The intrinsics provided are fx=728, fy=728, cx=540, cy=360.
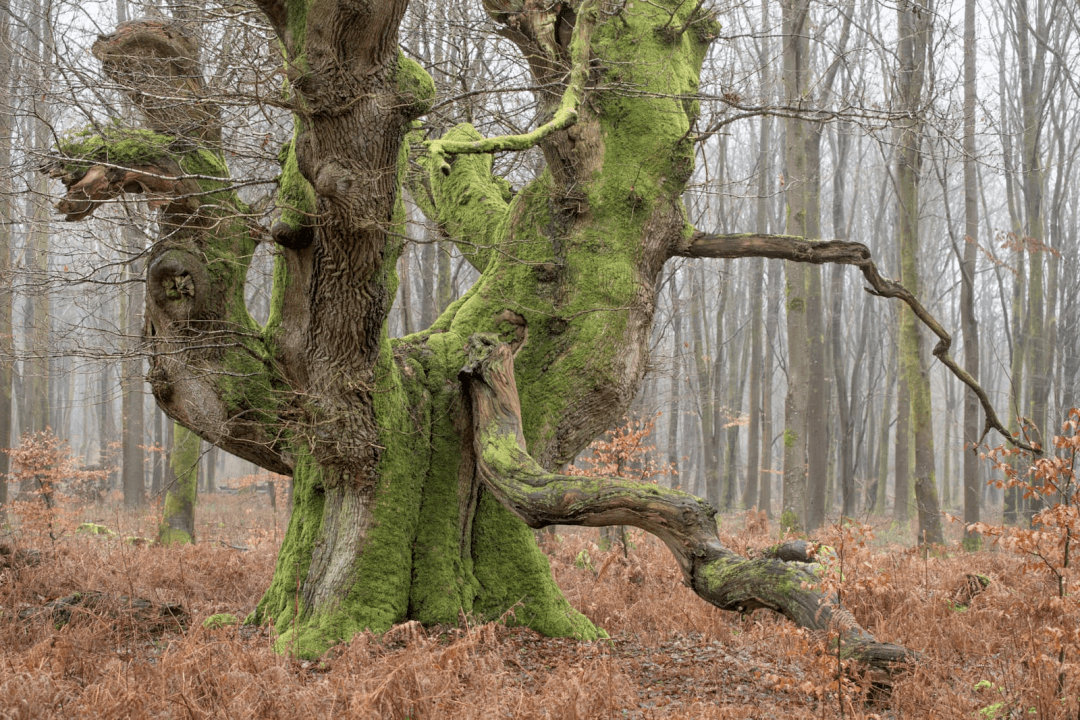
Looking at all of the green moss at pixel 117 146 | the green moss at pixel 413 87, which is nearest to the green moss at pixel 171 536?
the green moss at pixel 117 146

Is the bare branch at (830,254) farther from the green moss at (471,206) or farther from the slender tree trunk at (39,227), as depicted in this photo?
the slender tree trunk at (39,227)

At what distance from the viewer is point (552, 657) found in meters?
4.99

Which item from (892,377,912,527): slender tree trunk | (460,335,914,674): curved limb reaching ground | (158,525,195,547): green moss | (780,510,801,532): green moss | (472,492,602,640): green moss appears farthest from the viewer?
(892,377,912,527): slender tree trunk

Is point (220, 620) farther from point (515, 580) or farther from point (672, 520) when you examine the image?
point (672, 520)

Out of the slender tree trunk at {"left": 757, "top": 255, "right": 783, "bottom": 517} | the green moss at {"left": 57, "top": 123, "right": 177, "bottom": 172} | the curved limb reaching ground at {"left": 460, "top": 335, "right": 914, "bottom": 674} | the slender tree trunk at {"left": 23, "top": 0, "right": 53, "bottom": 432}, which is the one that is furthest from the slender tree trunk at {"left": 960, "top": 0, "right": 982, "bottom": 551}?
the slender tree trunk at {"left": 23, "top": 0, "right": 53, "bottom": 432}

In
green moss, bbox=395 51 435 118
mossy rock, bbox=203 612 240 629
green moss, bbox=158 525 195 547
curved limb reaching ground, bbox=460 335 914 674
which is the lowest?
green moss, bbox=158 525 195 547

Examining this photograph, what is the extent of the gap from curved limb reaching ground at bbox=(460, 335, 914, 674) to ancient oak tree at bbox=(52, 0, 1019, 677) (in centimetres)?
1

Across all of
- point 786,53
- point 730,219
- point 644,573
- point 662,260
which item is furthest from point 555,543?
point 730,219

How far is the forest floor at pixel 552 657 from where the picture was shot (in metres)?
3.55

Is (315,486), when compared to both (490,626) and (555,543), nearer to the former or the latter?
(490,626)

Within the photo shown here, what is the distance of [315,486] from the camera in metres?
5.57

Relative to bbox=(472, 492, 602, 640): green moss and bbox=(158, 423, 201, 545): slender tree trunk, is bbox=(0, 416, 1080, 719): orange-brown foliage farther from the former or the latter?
bbox=(158, 423, 201, 545): slender tree trunk

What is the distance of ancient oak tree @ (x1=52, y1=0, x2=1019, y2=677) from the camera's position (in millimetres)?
4250

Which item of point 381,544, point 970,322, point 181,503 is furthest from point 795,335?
point 181,503
